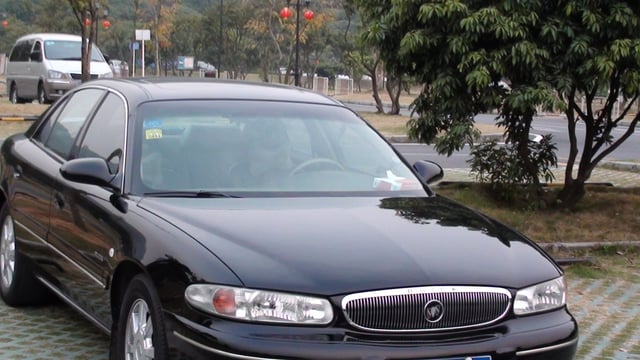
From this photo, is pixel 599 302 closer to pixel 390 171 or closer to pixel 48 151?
pixel 390 171

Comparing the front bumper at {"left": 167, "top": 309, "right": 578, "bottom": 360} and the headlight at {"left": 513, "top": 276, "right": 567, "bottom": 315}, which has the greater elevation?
the headlight at {"left": 513, "top": 276, "right": 567, "bottom": 315}

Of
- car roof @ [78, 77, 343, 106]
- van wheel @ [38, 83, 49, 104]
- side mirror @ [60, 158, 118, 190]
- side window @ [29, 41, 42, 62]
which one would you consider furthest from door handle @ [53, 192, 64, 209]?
side window @ [29, 41, 42, 62]

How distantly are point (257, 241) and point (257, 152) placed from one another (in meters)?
1.19

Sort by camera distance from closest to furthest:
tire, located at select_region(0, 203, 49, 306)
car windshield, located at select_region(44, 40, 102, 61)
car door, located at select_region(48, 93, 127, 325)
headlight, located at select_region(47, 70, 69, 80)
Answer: car door, located at select_region(48, 93, 127, 325)
tire, located at select_region(0, 203, 49, 306)
headlight, located at select_region(47, 70, 69, 80)
car windshield, located at select_region(44, 40, 102, 61)

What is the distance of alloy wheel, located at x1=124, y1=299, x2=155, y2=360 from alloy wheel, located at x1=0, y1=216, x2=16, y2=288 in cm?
218

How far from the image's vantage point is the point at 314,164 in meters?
5.09

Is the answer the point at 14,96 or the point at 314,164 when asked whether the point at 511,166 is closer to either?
the point at 314,164

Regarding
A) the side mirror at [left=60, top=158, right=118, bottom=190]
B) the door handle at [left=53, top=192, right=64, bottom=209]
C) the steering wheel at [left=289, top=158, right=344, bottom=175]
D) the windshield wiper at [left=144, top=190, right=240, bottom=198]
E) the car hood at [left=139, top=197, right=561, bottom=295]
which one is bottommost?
the door handle at [left=53, top=192, right=64, bottom=209]

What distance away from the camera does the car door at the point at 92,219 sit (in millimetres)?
4560

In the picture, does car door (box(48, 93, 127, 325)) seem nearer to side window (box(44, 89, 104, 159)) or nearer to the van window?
side window (box(44, 89, 104, 159))

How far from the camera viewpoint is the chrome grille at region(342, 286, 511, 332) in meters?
3.60

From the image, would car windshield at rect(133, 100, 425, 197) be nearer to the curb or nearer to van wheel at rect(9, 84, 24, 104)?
the curb

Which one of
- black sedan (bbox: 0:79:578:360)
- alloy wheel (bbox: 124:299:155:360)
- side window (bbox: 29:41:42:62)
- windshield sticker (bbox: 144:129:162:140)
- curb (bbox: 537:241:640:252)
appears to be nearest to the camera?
black sedan (bbox: 0:79:578:360)

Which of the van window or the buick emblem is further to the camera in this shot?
the van window
